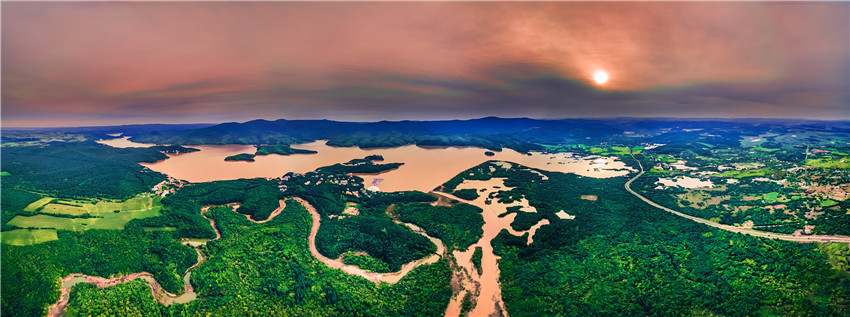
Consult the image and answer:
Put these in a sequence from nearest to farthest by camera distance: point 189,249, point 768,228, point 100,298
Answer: point 100,298 → point 189,249 → point 768,228

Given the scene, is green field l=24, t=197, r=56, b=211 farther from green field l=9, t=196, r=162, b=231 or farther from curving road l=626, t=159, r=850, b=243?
curving road l=626, t=159, r=850, b=243

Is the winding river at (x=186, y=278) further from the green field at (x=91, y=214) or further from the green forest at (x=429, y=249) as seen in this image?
the green field at (x=91, y=214)

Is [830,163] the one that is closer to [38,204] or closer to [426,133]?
[426,133]

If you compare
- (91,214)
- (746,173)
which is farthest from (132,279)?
(746,173)

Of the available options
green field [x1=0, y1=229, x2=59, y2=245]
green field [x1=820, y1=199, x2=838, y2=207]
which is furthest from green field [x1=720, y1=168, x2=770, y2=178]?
green field [x1=0, y1=229, x2=59, y2=245]

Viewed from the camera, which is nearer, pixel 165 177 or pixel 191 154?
pixel 165 177

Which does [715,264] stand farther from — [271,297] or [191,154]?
[191,154]

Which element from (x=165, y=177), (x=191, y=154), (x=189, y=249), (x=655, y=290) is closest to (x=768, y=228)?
(x=655, y=290)
